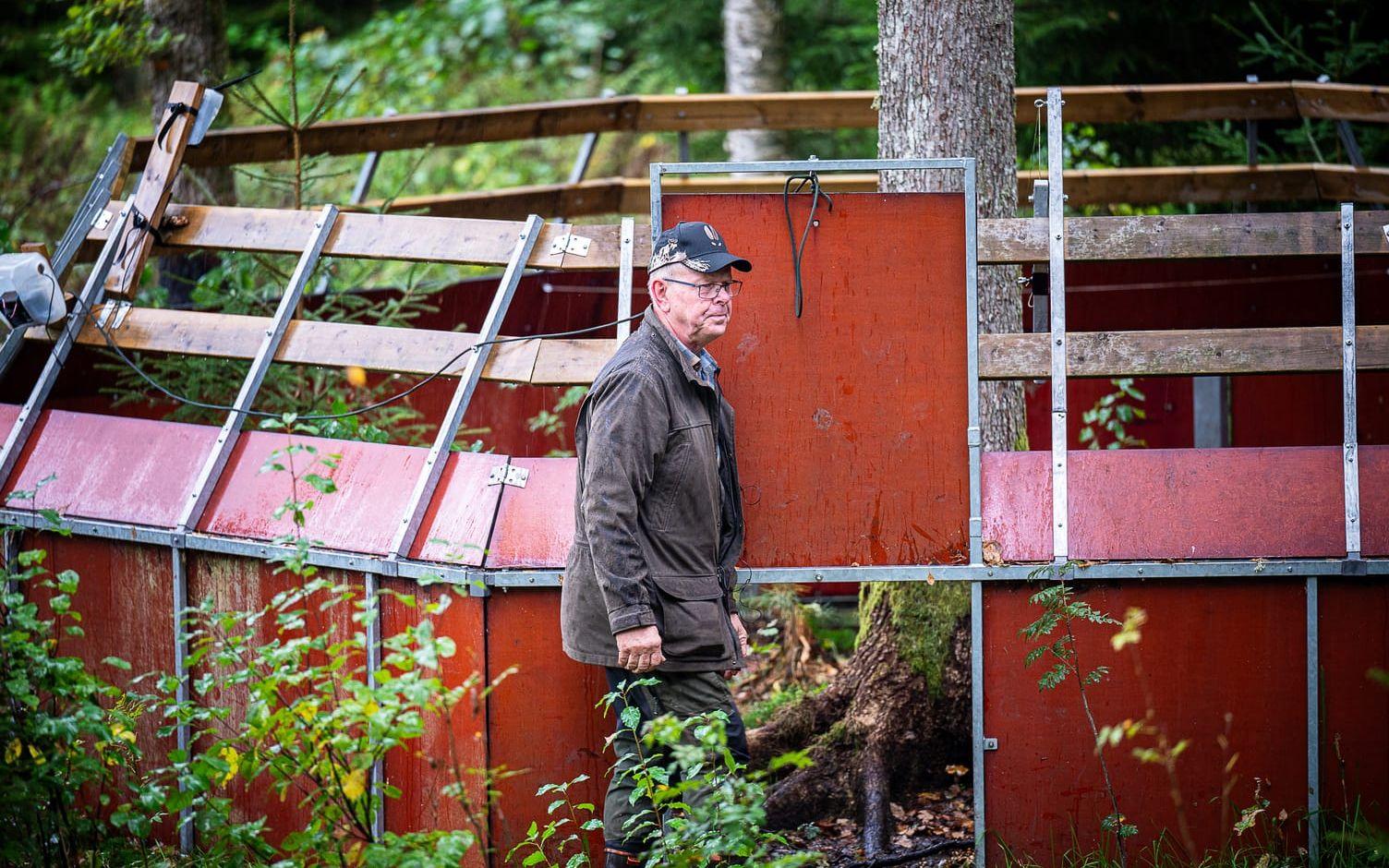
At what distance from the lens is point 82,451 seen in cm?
527

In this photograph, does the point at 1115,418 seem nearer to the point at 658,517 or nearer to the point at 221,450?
the point at 658,517

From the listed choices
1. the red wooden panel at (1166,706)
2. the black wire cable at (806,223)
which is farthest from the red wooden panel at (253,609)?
the red wooden panel at (1166,706)

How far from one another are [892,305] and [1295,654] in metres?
1.90

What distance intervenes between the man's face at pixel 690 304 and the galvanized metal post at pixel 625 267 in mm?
506

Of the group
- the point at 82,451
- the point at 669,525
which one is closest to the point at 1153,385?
the point at 669,525

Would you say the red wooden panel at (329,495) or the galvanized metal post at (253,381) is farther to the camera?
the galvanized metal post at (253,381)

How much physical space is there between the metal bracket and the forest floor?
1.86 metres

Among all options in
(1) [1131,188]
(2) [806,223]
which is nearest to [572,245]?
(2) [806,223]

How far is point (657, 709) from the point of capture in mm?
3965

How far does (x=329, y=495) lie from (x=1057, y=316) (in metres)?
2.83

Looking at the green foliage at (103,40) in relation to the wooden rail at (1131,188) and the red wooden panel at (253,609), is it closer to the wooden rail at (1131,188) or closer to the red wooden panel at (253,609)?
the wooden rail at (1131,188)

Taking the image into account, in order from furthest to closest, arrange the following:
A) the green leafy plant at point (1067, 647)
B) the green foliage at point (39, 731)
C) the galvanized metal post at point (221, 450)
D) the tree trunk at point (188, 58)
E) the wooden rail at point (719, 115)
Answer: the tree trunk at point (188, 58) < the wooden rail at point (719, 115) < the galvanized metal post at point (221, 450) < the green leafy plant at point (1067, 647) < the green foliage at point (39, 731)

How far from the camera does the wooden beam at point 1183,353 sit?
445 cm

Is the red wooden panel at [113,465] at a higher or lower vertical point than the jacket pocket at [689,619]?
higher
